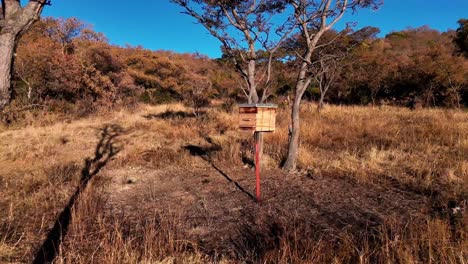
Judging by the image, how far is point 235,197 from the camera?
5098 millimetres

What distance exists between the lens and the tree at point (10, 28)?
2445 mm

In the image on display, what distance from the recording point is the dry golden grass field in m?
3.06

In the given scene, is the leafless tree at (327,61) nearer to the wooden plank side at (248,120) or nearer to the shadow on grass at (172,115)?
the wooden plank side at (248,120)

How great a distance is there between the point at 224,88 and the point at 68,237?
23603 mm

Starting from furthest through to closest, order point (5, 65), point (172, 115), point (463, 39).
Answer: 1. point (463, 39)
2. point (172, 115)
3. point (5, 65)

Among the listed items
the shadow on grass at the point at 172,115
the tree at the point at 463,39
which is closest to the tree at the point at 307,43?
the shadow on grass at the point at 172,115

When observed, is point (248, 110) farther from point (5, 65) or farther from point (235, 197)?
point (5, 65)

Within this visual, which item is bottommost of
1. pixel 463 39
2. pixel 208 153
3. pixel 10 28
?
pixel 208 153

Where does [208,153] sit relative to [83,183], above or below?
above

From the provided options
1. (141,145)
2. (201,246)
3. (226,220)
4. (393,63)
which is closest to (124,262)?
(201,246)

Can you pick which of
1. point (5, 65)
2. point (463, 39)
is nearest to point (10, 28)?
point (5, 65)

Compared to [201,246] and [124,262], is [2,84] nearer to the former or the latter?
[124,262]

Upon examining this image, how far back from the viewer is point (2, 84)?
2428 mm

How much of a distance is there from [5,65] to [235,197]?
11.4 feet
